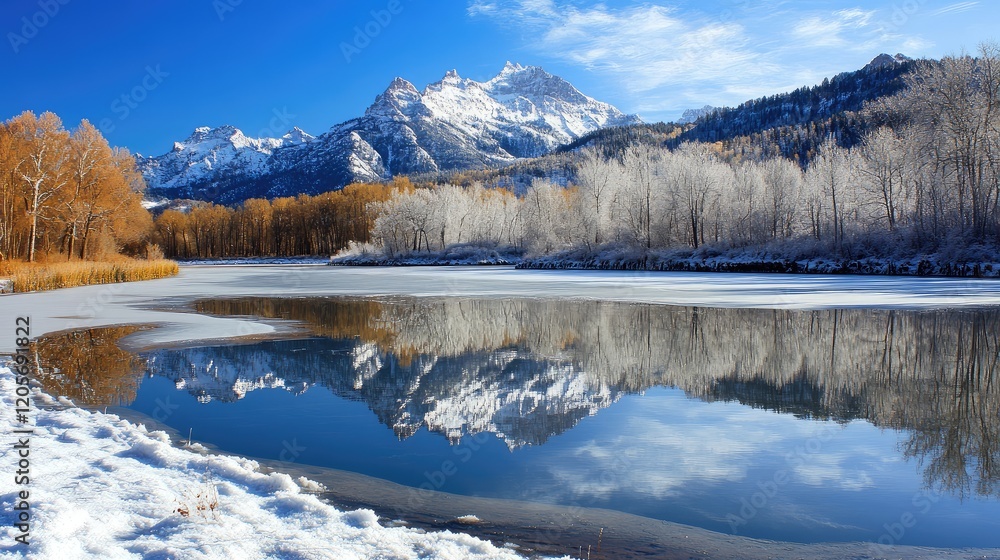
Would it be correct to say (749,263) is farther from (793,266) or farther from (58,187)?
(58,187)

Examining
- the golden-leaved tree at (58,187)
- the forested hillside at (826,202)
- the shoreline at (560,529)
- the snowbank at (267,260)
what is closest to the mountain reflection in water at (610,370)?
the shoreline at (560,529)

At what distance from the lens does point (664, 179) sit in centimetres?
5369

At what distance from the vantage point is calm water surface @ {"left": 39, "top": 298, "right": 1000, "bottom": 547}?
471cm

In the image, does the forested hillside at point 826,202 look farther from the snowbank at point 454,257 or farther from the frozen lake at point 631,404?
the frozen lake at point 631,404

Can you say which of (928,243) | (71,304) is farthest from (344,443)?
(928,243)

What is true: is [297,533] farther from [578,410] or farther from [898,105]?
[898,105]

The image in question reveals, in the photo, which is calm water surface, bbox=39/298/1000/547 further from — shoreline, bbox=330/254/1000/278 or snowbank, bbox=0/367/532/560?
shoreline, bbox=330/254/1000/278

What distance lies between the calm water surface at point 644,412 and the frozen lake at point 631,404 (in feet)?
0.10

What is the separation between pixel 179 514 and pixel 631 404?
5272mm

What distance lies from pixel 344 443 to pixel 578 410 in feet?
9.22

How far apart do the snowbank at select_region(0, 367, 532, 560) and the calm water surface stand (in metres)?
0.88

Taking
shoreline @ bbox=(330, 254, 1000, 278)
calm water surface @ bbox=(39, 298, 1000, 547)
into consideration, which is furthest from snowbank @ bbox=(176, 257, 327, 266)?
calm water surface @ bbox=(39, 298, 1000, 547)

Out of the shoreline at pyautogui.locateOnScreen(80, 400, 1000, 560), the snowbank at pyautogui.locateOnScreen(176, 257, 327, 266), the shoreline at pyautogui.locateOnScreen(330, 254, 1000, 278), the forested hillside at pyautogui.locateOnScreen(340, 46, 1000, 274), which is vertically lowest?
the shoreline at pyautogui.locateOnScreen(80, 400, 1000, 560)

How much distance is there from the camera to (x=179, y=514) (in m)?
3.96
